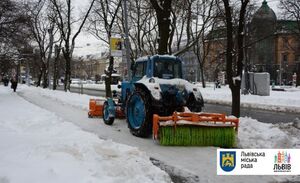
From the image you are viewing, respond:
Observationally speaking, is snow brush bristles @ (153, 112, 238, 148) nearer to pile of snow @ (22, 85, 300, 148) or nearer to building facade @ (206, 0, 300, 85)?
pile of snow @ (22, 85, 300, 148)

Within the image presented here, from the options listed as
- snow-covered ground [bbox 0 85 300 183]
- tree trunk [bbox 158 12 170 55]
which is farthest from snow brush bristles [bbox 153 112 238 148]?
tree trunk [bbox 158 12 170 55]

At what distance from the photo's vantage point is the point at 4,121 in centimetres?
1370

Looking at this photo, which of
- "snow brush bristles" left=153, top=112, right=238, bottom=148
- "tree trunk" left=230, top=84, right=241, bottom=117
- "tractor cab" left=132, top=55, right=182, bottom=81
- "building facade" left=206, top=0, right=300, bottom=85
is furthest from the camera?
"building facade" left=206, top=0, right=300, bottom=85

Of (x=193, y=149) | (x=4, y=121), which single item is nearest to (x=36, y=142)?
(x=193, y=149)

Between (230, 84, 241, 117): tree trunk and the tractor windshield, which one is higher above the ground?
the tractor windshield

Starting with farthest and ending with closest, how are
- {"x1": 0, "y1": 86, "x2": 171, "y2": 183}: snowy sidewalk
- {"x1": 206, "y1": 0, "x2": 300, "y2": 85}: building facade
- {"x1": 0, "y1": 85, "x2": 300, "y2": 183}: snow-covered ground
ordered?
{"x1": 206, "y1": 0, "x2": 300, "y2": 85}: building facade → {"x1": 0, "y1": 85, "x2": 300, "y2": 183}: snow-covered ground → {"x1": 0, "y1": 86, "x2": 171, "y2": 183}: snowy sidewalk

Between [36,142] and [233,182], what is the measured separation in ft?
14.3

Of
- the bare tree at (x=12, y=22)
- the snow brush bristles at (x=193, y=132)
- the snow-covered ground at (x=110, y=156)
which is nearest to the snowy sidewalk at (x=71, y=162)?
the snow-covered ground at (x=110, y=156)

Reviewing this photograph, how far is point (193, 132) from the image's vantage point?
10.0 metres

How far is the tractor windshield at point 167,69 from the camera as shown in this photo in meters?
11.8

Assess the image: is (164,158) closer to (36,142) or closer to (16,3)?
(36,142)

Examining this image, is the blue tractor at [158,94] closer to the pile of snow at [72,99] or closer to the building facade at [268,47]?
the pile of snow at [72,99]

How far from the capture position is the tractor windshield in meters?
11.8

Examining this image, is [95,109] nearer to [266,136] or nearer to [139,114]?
[139,114]
